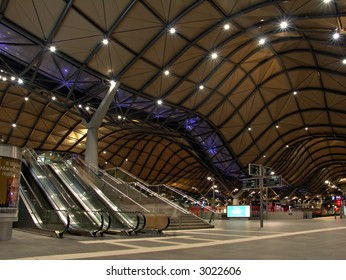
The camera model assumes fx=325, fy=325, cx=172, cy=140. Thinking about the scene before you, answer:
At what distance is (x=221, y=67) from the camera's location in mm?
30219

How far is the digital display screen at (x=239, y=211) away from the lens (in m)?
35.9

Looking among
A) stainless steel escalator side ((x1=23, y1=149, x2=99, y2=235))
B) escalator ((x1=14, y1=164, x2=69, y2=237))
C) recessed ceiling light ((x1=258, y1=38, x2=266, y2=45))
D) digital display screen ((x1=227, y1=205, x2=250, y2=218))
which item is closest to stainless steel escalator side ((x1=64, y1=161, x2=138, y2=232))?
stainless steel escalator side ((x1=23, y1=149, x2=99, y2=235))

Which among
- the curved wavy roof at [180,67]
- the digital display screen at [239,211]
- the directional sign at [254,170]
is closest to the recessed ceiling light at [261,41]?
the curved wavy roof at [180,67]

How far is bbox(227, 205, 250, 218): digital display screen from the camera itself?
35894 millimetres

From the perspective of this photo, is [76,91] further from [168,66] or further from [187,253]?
[187,253]

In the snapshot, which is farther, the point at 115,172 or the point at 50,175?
the point at 115,172

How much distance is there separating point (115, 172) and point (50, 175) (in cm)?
655

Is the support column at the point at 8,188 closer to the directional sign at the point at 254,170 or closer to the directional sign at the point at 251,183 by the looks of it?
the directional sign at the point at 254,170

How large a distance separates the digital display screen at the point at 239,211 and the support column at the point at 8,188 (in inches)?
1127

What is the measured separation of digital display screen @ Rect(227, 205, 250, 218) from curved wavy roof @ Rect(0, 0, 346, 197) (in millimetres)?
10415

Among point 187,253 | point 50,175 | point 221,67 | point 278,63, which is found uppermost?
point 278,63

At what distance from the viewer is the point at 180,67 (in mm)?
27453
